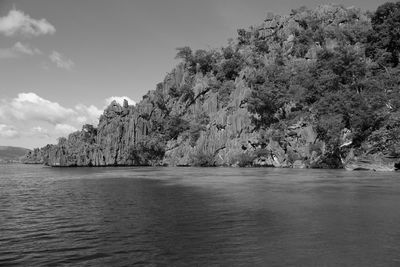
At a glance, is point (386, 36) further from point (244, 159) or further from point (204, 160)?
point (204, 160)

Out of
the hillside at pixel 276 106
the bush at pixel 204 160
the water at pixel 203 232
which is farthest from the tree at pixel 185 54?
the water at pixel 203 232

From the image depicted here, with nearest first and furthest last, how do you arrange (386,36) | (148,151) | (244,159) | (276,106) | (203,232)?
(203,232) → (244,159) → (276,106) → (386,36) → (148,151)

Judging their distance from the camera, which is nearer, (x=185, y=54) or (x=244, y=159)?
(x=244, y=159)

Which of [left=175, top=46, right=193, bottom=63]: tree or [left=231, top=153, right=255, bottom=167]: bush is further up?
[left=175, top=46, right=193, bottom=63]: tree

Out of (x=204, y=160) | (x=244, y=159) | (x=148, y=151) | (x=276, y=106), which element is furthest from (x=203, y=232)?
(x=148, y=151)

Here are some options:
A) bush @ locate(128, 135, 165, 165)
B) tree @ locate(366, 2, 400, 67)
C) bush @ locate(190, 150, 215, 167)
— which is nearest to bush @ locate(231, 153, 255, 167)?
bush @ locate(190, 150, 215, 167)

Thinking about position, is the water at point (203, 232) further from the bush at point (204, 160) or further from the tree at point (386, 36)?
the tree at point (386, 36)

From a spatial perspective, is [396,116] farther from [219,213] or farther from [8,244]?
[8,244]

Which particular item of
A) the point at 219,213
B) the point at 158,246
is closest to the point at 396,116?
the point at 219,213

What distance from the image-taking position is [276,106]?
10631 centimetres

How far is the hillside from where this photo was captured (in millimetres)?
79812

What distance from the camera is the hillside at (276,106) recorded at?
262 ft

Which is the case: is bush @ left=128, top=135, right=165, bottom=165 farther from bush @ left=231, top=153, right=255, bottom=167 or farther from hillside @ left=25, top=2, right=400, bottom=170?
bush @ left=231, top=153, right=255, bottom=167

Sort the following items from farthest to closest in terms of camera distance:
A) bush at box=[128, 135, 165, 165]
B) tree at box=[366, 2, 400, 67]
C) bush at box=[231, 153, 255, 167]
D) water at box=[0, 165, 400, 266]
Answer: bush at box=[128, 135, 165, 165] < tree at box=[366, 2, 400, 67] < bush at box=[231, 153, 255, 167] < water at box=[0, 165, 400, 266]
